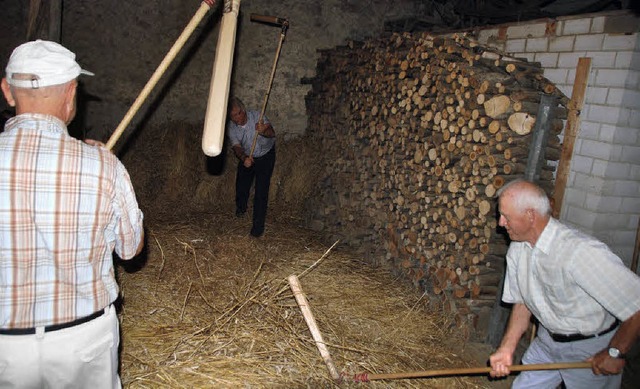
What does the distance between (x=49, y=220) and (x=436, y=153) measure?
3.67 metres

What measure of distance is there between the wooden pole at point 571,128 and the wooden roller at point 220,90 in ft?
9.91

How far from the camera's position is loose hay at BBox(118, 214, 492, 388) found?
3211 mm

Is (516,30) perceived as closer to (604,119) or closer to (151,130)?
(604,119)

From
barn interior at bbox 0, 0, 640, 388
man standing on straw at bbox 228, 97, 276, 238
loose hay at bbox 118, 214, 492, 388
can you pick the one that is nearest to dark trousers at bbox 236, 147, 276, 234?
man standing on straw at bbox 228, 97, 276, 238

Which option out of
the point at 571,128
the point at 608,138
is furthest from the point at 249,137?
the point at 608,138

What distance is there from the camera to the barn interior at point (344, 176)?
141 inches

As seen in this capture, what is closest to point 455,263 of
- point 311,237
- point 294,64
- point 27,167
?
point 311,237

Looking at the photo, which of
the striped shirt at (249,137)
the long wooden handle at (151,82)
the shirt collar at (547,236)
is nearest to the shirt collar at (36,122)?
the long wooden handle at (151,82)

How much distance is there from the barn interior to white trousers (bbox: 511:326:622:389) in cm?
76

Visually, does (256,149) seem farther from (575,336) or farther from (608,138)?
(575,336)

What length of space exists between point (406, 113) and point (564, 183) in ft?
6.02

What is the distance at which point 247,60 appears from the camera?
7719 mm

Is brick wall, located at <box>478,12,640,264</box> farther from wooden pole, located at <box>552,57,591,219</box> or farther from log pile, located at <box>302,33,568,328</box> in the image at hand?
log pile, located at <box>302,33,568,328</box>

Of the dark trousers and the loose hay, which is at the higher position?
the dark trousers
